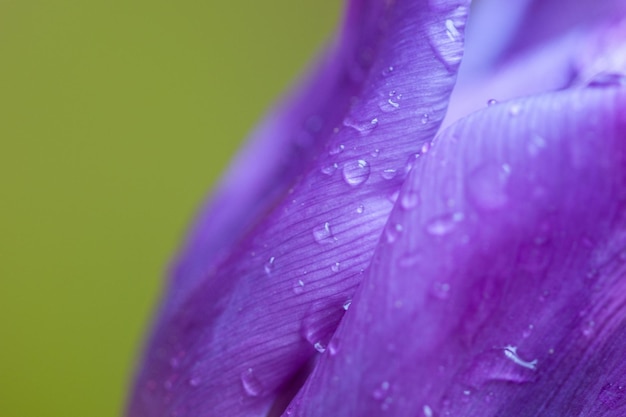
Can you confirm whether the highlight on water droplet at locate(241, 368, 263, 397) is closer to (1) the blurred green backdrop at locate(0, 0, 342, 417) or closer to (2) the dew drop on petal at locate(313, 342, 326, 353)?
(2) the dew drop on petal at locate(313, 342, 326, 353)

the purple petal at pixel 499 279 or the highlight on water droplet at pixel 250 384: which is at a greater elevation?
the purple petal at pixel 499 279

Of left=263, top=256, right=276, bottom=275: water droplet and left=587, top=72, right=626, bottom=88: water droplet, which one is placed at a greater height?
left=587, top=72, right=626, bottom=88: water droplet

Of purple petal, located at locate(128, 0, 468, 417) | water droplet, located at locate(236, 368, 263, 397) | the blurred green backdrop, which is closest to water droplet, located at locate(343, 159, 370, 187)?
purple petal, located at locate(128, 0, 468, 417)

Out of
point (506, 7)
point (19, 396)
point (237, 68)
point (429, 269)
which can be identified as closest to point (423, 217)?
point (429, 269)

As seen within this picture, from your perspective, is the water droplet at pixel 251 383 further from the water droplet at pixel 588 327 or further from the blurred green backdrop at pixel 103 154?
the blurred green backdrop at pixel 103 154

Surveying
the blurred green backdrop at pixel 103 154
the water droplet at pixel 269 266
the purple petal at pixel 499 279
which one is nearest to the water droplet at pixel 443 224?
the purple petal at pixel 499 279

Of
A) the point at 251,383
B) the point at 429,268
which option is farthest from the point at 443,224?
the point at 251,383

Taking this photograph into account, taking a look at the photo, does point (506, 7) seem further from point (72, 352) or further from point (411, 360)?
point (72, 352)
